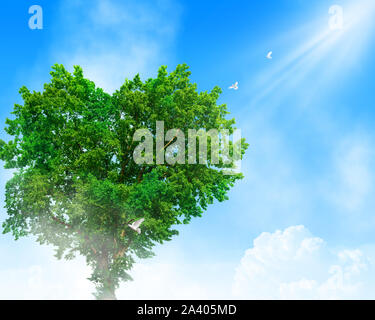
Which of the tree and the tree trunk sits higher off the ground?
the tree

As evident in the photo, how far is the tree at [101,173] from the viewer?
20906mm

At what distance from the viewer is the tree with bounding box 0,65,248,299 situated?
2091 cm

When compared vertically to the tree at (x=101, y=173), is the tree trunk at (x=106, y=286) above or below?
below

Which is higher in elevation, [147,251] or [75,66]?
Result: [75,66]

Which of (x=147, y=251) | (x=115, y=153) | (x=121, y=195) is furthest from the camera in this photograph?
(x=147, y=251)

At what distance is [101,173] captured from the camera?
22.7m


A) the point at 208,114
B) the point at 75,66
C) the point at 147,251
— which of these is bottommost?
the point at 147,251

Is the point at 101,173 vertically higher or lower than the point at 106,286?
higher

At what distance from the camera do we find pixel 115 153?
22234mm
